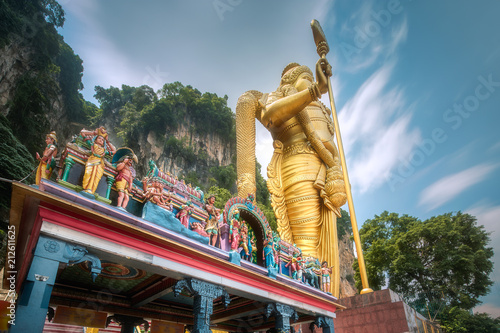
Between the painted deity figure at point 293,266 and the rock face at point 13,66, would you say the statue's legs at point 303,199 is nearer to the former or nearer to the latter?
the painted deity figure at point 293,266

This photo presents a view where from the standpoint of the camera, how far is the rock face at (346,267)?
39.5 meters

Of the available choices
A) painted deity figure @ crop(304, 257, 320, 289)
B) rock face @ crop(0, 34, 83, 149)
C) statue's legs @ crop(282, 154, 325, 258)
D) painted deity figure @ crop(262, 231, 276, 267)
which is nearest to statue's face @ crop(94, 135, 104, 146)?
painted deity figure @ crop(262, 231, 276, 267)

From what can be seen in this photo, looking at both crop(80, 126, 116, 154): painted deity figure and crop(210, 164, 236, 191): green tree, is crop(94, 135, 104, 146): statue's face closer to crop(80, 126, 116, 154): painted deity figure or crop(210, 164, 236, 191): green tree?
crop(80, 126, 116, 154): painted deity figure

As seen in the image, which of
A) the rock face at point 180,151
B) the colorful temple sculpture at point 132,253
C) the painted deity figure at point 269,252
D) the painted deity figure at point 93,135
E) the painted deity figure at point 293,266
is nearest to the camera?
the colorful temple sculpture at point 132,253

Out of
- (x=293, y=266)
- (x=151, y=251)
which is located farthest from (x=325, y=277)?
(x=151, y=251)

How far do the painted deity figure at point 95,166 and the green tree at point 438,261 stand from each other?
21.1 metres

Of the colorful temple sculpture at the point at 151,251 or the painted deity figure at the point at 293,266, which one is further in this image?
the painted deity figure at the point at 293,266

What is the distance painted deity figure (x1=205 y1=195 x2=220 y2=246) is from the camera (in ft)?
22.4

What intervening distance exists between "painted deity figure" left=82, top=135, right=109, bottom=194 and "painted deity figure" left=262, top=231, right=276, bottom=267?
4423 mm

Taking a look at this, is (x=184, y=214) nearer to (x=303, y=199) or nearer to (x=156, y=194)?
(x=156, y=194)

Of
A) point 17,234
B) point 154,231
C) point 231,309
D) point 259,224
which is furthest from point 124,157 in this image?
point 231,309

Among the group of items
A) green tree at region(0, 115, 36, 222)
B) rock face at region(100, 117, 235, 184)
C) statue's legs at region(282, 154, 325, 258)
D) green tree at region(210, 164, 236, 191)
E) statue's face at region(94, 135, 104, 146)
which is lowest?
statue's face at region(94, 135, 104, 146)

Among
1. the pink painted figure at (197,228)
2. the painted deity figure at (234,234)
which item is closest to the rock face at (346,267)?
the painted deity figure at (234,234)

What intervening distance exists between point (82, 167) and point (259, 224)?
4.83m
